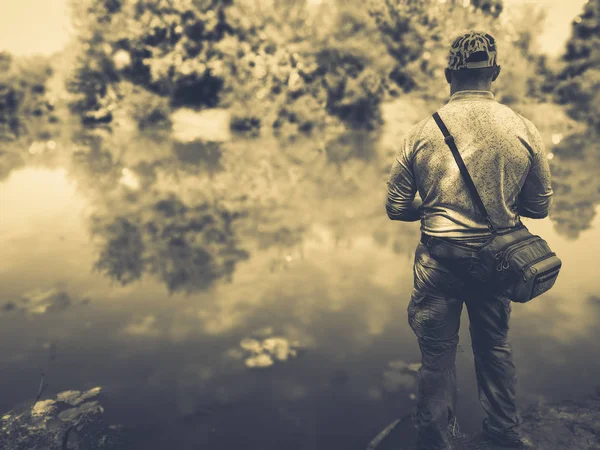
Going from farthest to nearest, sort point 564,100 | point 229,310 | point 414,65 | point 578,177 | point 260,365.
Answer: point 564,100 → point 414,65 → point 578,177 → point 229,310 → point 260,365

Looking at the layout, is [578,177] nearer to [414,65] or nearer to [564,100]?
[414,65]

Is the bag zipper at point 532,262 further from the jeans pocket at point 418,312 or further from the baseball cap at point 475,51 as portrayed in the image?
the baseball cap at point 475,51

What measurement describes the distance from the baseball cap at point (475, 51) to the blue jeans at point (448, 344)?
1.30 m

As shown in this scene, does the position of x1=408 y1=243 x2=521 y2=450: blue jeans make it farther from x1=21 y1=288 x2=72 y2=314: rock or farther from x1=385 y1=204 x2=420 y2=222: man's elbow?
x1=21 y1=288 x2=72 y2=314: rock

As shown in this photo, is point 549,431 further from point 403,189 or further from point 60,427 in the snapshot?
point 60,427

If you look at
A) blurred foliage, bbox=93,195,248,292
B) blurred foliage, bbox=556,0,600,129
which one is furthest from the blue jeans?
blurred foliage, bbox=556,0,600,129

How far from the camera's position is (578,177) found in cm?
1398

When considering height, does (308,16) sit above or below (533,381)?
above

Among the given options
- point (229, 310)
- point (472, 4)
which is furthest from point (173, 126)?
point (229, 310)

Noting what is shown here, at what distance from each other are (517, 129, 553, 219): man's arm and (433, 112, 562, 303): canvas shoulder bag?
0.87ft

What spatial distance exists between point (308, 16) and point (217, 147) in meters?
17.2

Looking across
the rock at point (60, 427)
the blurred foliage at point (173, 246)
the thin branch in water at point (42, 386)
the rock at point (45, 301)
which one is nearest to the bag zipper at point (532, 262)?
the rock at point (60, 427)

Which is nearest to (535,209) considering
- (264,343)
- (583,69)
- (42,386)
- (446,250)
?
(446,250)

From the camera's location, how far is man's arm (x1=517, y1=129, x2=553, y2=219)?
10.0 ft
